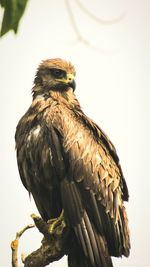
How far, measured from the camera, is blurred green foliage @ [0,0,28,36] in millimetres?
937

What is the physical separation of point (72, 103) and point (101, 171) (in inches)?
31.7

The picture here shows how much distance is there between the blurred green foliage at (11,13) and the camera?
3.07 feet

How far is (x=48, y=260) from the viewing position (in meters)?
3.72

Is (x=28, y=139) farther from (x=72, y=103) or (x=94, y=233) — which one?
(x=94, y=233)

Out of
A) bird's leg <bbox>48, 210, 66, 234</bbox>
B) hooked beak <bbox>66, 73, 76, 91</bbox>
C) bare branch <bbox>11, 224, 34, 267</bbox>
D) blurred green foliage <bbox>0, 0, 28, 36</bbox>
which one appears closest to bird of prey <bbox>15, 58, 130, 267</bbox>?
bird's leg <bbox>48, 210, 66, 234</bbox>

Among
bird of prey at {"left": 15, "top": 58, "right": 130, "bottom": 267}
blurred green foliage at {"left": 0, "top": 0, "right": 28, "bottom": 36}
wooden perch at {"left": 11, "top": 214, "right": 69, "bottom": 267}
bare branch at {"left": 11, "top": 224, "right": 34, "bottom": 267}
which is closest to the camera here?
blurred green foliage at {"left": 0, "top": 0, "right": 28, "bottom": 36}

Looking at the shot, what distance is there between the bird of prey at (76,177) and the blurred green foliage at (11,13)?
3.10 meters

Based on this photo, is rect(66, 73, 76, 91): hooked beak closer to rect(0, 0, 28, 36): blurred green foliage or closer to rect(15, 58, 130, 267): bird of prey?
rect(15, 58, 130, 267): bird of prey

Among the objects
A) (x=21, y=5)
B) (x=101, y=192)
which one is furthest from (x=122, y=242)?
(x=21, y=5)

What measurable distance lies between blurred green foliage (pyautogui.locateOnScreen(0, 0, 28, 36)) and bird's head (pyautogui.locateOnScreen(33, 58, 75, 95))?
12.4ft

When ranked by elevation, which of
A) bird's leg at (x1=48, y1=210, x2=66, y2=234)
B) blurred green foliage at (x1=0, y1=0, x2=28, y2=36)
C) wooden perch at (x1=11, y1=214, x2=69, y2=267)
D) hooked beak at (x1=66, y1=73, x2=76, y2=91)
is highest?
hooked beak at (x1=66, y1=73, x2=76, y2=91)

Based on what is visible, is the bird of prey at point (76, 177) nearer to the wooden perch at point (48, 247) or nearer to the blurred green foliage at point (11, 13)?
the wooden perch at point (48, 247)

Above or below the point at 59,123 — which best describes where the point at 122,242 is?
below

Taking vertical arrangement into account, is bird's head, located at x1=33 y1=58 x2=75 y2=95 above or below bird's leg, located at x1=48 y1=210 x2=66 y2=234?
above
